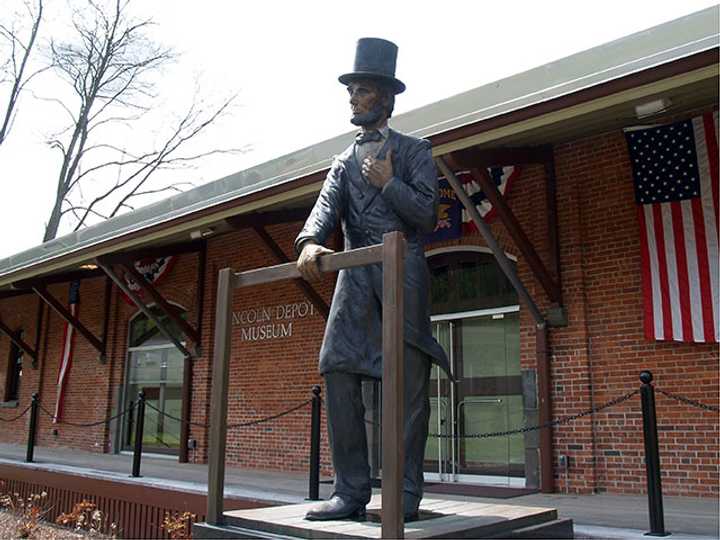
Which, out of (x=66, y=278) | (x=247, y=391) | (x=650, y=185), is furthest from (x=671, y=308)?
(x=66, y=278)

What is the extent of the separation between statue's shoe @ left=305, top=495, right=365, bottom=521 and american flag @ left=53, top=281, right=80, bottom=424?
12.2 m

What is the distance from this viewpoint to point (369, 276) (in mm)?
3336

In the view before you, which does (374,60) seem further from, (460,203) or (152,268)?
(152,268)

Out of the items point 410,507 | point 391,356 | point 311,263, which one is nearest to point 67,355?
point 311,263

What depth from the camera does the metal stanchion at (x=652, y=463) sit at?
14.0 feet

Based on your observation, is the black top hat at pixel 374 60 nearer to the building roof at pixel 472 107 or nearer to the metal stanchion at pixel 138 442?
the building roof at pixel 472 107

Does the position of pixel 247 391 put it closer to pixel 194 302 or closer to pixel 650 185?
pixel 194 302

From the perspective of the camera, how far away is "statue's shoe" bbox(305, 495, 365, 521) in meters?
3.10

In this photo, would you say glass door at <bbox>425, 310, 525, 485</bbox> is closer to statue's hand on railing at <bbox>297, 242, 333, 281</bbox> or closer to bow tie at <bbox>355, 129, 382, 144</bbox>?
bow tie at <bbox>355, 129, 382, 144</bbox>

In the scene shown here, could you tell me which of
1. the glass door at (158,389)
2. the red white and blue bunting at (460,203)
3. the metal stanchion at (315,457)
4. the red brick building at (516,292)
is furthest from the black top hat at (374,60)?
the glass door at (158,389)

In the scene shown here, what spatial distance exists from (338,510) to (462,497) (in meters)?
3.79

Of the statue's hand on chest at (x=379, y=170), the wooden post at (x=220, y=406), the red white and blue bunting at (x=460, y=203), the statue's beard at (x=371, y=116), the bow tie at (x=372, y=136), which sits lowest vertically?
the wooden post at (x=220, y=406)

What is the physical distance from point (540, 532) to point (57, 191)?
19.2m

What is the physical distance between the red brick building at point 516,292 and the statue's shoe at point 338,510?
359cm
